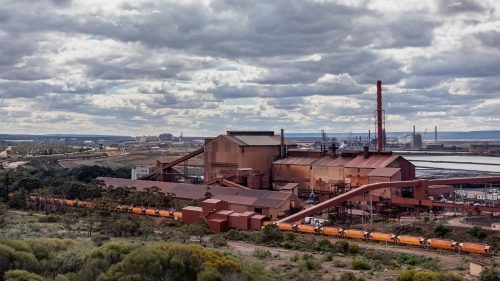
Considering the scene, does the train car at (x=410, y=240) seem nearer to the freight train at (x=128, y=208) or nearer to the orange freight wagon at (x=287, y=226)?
the orange freight wagon at (x=287, y=226)

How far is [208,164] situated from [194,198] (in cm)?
1311

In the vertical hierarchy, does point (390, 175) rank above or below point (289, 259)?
above

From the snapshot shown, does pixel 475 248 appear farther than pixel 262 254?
Yes

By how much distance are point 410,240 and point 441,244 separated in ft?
7.91

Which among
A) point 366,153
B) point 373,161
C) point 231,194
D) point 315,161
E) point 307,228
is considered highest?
point 366,153

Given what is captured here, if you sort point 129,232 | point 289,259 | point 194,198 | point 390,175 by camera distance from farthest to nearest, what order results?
→ point 194,198, point 390,175, point 129,232, point 289,259

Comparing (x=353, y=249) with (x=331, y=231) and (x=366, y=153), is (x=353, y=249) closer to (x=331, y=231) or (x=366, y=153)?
(x=331, y=231)

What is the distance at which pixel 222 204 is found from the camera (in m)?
52.8

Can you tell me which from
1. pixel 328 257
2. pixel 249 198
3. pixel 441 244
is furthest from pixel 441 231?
pixel 249 198

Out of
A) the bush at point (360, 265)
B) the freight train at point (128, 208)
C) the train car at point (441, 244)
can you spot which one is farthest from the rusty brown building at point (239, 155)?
the bush at point (360, 265)

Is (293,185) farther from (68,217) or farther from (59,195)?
(59,195)

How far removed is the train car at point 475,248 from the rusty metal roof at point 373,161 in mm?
26676

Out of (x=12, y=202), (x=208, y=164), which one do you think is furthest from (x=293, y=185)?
(x=12, y=202)

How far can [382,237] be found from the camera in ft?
137
